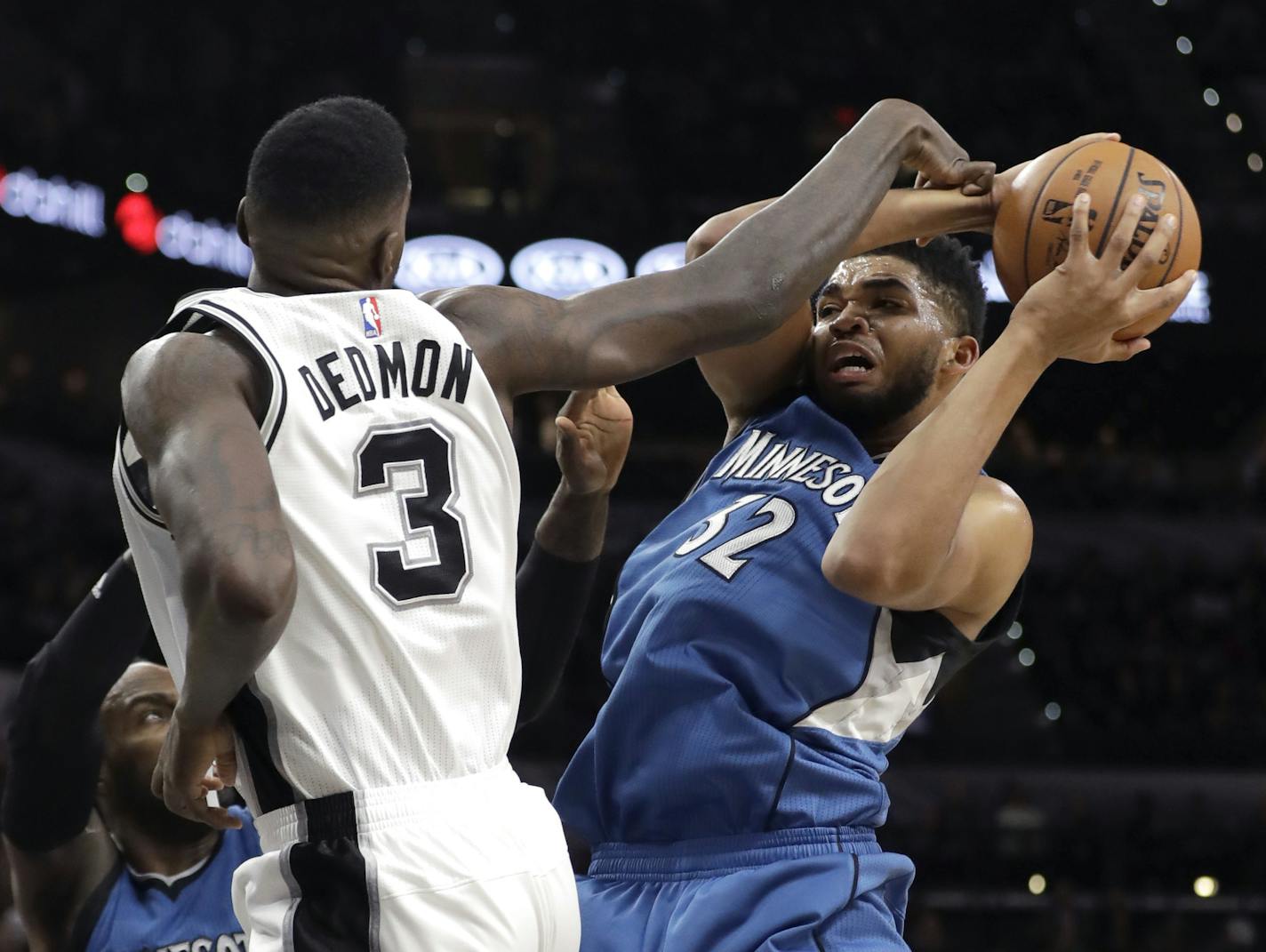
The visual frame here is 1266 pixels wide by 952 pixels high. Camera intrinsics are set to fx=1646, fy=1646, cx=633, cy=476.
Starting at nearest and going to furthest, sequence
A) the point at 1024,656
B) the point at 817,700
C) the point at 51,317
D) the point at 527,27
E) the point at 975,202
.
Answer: the point at 817,700 < the point at 975,202 < the point at 1024,656 < the point at 51,317 < the point at 527,27

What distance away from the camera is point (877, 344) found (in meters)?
3.26

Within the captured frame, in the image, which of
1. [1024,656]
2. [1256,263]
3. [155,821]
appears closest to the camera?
[155,821]

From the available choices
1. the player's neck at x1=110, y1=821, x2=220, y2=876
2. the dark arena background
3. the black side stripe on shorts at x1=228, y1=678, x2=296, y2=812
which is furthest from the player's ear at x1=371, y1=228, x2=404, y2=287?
the dark arena background

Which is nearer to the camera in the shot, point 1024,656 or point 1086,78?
point 1024,656

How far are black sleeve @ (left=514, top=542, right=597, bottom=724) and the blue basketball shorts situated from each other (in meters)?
0.48

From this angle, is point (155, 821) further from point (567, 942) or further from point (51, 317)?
point (51, 317)

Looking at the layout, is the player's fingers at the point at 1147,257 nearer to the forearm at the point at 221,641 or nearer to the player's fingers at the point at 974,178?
the player's fingers at the point at 974,178

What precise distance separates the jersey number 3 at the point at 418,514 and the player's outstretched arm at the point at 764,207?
0.85 metres

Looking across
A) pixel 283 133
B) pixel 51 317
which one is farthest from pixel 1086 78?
pixel 283 133

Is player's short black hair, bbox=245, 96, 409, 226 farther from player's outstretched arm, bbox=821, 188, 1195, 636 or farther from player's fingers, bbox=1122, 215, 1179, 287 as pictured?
player's fingers, bbox=1122, 215, 1179, 287

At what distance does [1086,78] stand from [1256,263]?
134 inches

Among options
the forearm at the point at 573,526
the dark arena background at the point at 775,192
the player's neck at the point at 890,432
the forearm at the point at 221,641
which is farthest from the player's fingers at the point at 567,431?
the dark arena background at the point at 775,192

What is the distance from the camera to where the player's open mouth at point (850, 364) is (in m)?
3.25

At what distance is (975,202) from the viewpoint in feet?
10.5
